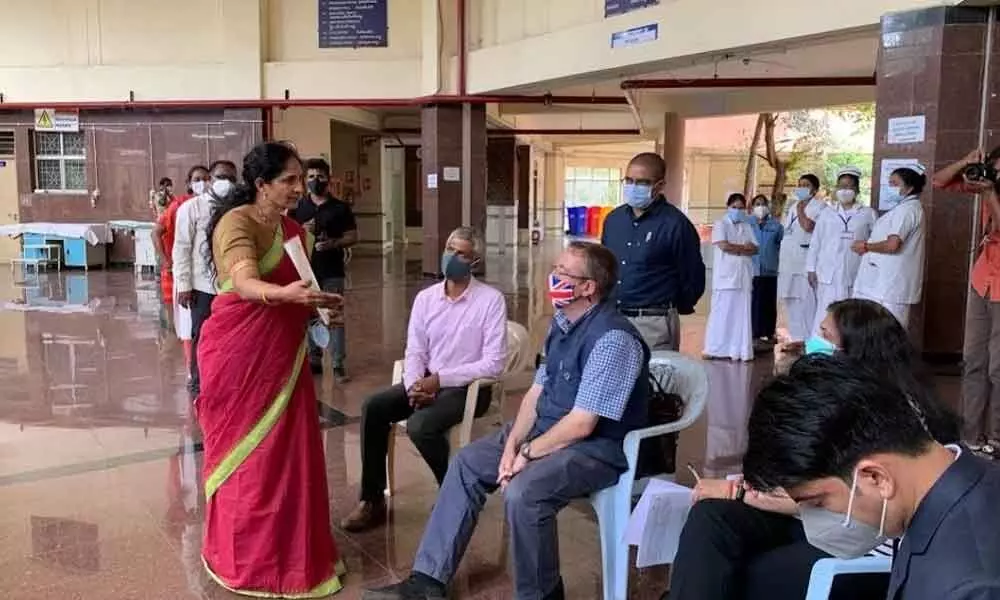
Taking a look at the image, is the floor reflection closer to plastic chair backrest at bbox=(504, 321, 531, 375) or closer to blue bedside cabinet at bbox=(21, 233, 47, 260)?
plastic chair backrest at bbox=(504, 321, 531, 375)

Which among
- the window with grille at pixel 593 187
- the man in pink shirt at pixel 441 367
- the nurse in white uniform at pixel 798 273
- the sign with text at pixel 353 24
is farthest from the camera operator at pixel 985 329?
the window with grille at pixel 593 187

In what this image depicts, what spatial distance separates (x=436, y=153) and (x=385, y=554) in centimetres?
855

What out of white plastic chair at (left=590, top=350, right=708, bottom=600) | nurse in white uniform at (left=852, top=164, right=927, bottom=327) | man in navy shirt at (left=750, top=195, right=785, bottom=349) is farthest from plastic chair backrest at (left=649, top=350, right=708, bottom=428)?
man in navy shirt at (left=750, top=195, right=785, bottom=349)

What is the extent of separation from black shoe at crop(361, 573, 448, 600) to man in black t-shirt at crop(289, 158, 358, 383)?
300cm

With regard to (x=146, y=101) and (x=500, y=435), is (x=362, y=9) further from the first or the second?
(x=500, y=435)

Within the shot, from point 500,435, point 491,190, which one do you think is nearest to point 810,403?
point 500,435

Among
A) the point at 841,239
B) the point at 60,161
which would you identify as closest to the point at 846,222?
the point at 841,239

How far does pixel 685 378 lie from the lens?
293cm

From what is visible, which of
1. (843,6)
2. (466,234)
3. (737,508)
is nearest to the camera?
(737,508)

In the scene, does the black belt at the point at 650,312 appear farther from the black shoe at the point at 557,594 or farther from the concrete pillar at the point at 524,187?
the concrete pillar at the point at 524,187

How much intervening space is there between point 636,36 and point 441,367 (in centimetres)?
569

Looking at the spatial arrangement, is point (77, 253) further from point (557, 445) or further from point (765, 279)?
point (557, 445)

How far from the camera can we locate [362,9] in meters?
11.5

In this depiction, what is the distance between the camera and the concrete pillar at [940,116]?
5469 millimetres
